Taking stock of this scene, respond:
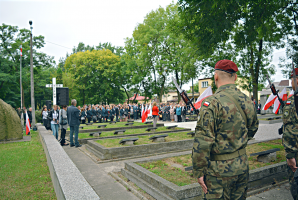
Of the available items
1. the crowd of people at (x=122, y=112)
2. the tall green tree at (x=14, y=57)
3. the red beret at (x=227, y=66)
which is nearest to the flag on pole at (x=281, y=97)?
the red beret at (x=227, y=66)

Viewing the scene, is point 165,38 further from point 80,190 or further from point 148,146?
point 80,190

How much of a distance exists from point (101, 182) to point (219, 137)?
426 centimetres

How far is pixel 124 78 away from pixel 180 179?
1537 inches

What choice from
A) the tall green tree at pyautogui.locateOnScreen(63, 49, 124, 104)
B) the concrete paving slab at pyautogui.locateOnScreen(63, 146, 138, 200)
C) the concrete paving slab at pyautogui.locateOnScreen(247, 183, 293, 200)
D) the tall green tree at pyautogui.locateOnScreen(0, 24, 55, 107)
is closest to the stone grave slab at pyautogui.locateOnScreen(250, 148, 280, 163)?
the concrete paving slab at pyautogui.locateOnScreen(247, 183, 293, 200)

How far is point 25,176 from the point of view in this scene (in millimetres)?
5879

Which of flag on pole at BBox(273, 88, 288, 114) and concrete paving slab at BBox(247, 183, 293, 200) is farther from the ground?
flag on pole at BBox(273, 88, 288, 114)

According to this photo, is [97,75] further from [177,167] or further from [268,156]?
[268,156]

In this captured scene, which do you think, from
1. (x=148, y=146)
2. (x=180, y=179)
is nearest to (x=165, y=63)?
(x=148, y=146)

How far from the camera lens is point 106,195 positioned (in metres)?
4.81

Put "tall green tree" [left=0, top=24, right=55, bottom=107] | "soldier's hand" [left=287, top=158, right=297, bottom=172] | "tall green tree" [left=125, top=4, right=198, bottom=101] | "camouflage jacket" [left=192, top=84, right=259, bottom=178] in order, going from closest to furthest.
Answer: "camouflage jacket" [left=192, top=84, right=259, bottom=178]
"soldier's hand" [left=287, top=158, right=297, bottom=172]
"tall green tree" [left=0, top=24, right=55, bottom=107]
"tall green tree" [left=125, top=4, right=198, bottom=101]

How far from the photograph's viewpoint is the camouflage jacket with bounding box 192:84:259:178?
2.30 meters

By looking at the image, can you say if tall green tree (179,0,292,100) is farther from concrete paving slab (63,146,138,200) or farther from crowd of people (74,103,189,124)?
crowd of people (74,103,189,124)

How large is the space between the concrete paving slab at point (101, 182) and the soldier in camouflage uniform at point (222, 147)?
2.75 metres

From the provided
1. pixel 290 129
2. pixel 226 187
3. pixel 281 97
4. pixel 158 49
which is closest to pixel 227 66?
pixel 226 187
